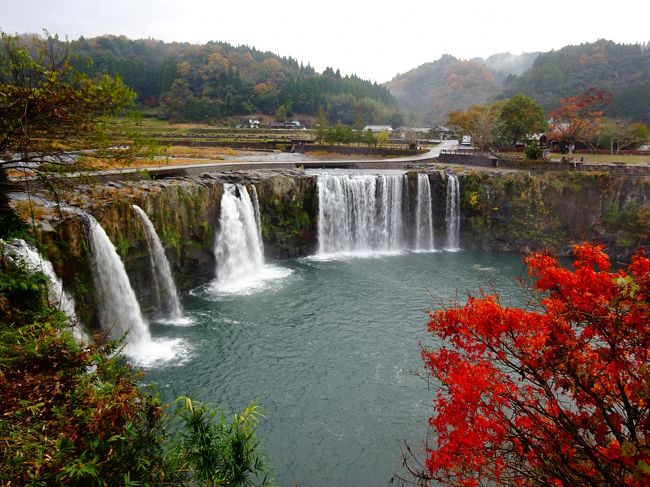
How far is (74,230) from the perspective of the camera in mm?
17172

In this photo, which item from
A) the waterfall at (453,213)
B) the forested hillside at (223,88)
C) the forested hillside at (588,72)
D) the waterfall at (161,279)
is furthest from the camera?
the forested hillside at (223,88)

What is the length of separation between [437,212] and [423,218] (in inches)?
55.4

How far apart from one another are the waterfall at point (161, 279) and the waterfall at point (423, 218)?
2135 cm

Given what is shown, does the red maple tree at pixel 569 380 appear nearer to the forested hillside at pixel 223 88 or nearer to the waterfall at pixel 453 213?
the waterfall at pixel 453 213

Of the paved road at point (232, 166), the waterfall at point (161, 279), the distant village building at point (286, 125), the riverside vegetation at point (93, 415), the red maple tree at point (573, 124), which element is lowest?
the waterfall at point (161, 279)

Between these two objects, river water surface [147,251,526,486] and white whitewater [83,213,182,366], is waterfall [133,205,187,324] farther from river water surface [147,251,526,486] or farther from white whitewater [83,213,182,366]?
white whitewater [83,213,182,366]

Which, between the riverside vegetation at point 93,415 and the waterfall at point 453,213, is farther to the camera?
the waterfall at point 453,213

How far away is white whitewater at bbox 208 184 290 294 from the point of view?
27.0m

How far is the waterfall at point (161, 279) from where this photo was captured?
21891 millimetres

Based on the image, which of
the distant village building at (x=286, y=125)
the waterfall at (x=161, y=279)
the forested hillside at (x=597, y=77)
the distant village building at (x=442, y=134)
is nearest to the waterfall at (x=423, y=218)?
the waterfall at (x=161, y=279)

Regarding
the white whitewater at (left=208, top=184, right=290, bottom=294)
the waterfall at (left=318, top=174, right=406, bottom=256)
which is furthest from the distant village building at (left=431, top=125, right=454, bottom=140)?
the white whitewater at (left=208, top=184, right=290, bottom=294)

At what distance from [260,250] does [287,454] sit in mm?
18485

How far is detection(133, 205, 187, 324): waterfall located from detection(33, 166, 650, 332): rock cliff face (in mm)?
364

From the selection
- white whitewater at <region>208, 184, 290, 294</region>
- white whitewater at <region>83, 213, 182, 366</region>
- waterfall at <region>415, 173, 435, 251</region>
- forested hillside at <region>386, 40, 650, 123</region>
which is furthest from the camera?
forested hillside at <region>386, 40, 650, 123</region>
